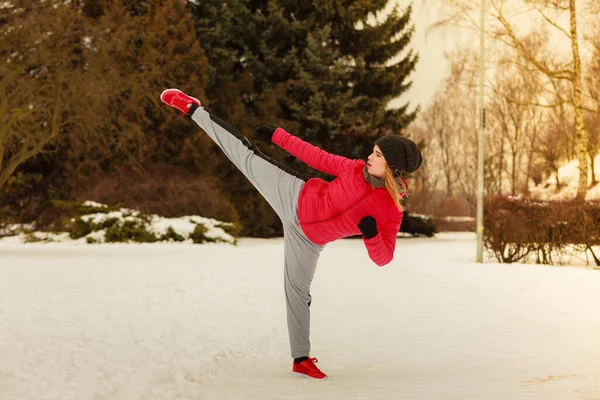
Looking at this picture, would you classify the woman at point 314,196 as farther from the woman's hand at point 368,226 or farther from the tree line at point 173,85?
the tree line at point 173,85


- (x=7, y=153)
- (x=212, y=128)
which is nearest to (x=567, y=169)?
(x=7, y=153)

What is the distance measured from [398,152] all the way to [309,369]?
196 cm

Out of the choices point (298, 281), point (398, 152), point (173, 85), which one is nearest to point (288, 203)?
point (298, 281)

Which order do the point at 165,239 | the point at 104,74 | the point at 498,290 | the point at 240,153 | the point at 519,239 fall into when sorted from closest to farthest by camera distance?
the point at 240,153 → the point at 498,290 → the point at 519,239 → the point at 104,74 → the point at 165,239

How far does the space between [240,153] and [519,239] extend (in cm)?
1353

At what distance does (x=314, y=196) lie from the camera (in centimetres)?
566

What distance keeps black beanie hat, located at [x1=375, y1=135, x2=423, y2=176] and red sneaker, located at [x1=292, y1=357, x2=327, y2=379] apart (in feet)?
5.79

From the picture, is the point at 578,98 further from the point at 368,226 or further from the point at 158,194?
the point at 368,226

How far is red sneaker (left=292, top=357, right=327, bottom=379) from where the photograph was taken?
6.18 m

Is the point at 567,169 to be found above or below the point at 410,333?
above

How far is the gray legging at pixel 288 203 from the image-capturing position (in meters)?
5.84

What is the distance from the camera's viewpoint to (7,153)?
83.5ft

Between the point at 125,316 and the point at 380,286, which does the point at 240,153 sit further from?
the point at 380,286

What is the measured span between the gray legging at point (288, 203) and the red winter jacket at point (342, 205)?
12 centimetres
